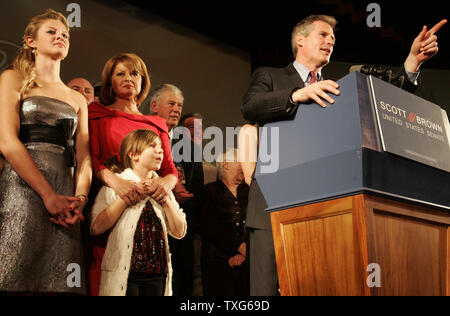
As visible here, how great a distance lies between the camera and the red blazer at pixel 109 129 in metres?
2.56

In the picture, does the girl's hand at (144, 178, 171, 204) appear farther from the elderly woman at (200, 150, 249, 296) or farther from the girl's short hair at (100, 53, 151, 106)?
the elderly woman at (200, 150, 249, 296)

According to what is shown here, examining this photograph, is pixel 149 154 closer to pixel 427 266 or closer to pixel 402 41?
pixel 427 266

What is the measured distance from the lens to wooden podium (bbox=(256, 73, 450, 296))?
1497 mm

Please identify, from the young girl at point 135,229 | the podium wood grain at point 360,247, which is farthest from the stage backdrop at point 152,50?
the podium wood grain at point 360,247

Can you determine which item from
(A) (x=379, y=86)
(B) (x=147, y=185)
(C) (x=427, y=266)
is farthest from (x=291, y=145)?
(B) (x=147, y=185)

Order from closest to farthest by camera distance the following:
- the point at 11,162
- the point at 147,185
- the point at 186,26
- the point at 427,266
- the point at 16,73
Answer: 1. the point at 427,266
2. the point at 11,162
3. the point at 16,73
4. the point at 147,185
5. the point at 186,26

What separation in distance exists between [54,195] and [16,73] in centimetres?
59

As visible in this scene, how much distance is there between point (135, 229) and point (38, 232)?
1.47 ft

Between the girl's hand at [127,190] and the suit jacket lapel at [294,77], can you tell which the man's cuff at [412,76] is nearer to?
the suit jacket lapel at [294,77]

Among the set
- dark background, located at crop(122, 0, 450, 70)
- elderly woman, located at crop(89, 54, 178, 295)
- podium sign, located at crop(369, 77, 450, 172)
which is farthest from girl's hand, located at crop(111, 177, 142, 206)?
dark background, located at crop(122, 0, 450, 70)

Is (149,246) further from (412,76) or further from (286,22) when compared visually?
(286,22)

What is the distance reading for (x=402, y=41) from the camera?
382cm

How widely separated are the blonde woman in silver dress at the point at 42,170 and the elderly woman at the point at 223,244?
1028 mm

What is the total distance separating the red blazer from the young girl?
0.06m
